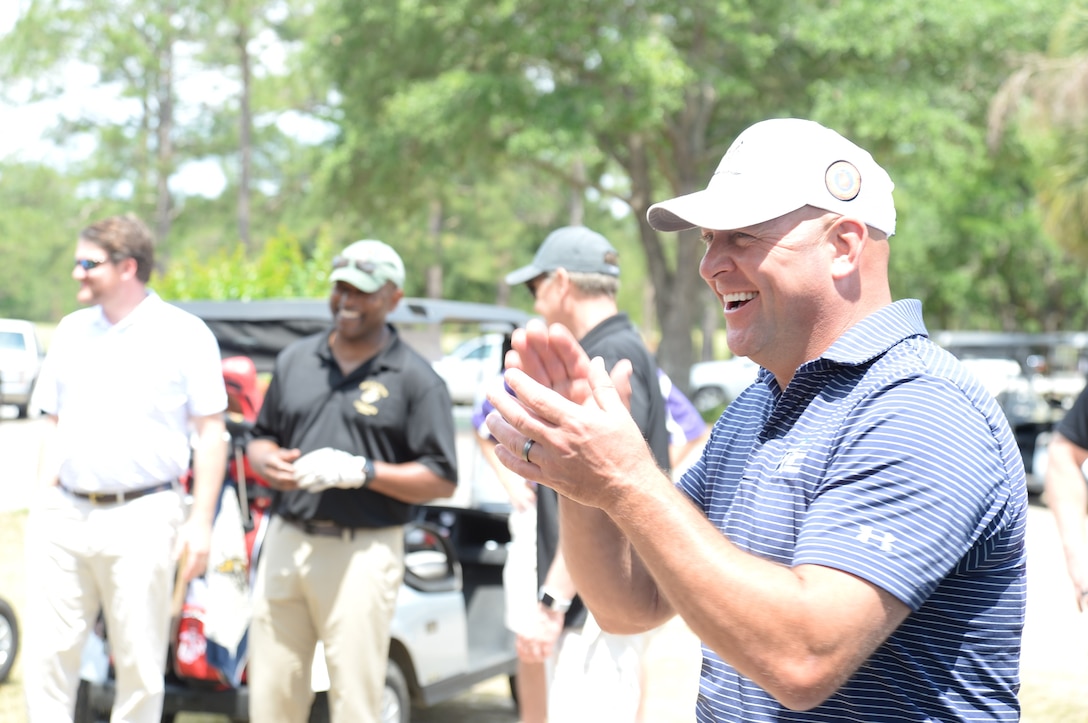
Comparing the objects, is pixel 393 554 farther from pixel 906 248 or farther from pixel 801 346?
pixel 906 248

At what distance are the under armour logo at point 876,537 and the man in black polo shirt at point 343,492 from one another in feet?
10.3

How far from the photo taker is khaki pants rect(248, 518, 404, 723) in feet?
15.4

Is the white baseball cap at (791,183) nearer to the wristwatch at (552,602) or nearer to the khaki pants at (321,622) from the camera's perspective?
the wristwatch at (552,602)

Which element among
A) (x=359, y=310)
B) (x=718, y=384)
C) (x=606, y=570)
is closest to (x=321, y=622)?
(x=359, y=310)

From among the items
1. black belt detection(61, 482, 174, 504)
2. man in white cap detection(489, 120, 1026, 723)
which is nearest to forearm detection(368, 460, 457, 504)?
black belt detection(61, 482, 174, 504)

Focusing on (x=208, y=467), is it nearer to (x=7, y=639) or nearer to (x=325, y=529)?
(x=325, y=529)

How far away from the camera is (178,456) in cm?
493

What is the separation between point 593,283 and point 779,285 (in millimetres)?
2493

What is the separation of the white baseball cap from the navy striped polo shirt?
0.65ft

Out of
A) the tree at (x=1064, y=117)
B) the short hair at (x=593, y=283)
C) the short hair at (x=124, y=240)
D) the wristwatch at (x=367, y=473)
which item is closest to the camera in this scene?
the short hair at (x=593, y=283)

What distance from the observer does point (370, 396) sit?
4.84m

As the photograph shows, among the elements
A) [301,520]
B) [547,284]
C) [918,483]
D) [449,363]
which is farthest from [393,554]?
[449,363]

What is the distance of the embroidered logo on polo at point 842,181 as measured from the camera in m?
1.96

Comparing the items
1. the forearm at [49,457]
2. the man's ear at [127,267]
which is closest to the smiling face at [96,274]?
the man's ear at [127,267]
